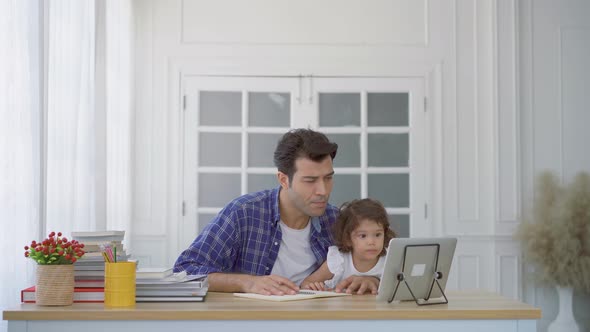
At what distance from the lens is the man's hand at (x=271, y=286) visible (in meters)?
2.73

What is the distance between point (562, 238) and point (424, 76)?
148cm

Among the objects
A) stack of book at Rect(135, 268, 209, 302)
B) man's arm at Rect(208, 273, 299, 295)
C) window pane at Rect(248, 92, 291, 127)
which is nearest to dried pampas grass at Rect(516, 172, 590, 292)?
window pane at Rect(248, 92, 291, 127)

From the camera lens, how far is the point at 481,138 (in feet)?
19.8

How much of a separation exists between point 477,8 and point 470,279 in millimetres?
1960

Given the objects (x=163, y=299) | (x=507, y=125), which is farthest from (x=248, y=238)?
(x=507, y=125)

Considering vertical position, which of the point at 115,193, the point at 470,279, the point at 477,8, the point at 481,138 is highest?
the point at 477,8

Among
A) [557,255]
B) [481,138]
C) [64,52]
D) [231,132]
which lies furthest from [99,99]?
[557,255]

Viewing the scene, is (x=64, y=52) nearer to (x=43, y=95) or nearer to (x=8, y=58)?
(x=43, y=95)

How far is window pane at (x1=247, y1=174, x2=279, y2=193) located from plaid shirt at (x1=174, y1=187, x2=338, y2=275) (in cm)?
249

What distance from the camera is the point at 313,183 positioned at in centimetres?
325

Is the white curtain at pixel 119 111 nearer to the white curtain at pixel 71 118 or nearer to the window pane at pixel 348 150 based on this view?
the white curtain at pixel 71 118

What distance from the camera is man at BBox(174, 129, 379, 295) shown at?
3.25m

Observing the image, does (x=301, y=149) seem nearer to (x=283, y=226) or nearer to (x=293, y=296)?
(x=283, y=226)

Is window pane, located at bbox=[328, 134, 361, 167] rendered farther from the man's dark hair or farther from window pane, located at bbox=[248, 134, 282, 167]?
the man's dark hair
